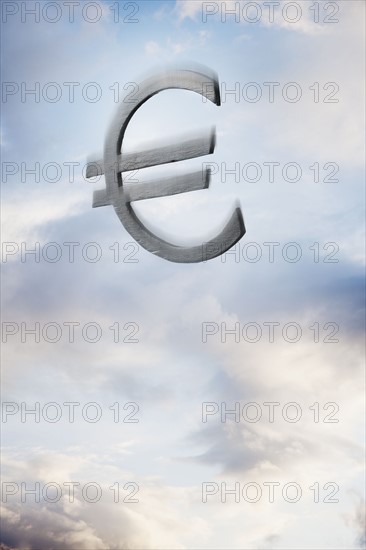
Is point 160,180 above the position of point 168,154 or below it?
below

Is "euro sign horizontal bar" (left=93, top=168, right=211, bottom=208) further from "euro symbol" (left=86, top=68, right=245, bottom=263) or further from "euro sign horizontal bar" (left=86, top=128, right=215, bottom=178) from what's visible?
"euro sign horizontal bar" (left=86, top=128, right=215, bottom=178)

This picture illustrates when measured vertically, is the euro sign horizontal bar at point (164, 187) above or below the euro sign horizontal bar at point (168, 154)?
below

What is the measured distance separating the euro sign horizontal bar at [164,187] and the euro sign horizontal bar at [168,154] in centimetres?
14

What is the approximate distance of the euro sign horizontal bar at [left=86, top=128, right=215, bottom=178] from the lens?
591cm

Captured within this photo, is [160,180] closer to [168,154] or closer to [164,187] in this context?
[164,187]

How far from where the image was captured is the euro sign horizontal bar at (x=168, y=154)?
591 centimetres

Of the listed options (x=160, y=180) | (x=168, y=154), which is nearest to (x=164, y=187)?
(x=160, y=180)

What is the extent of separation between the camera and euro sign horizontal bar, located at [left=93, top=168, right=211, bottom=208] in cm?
597

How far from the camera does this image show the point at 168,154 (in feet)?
A: 19.9

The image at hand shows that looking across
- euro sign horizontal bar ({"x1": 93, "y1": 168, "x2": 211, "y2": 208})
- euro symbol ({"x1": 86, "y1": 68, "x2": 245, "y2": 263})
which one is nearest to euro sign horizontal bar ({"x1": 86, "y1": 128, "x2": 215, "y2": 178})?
euro symbol ({"x1": 86, "y1": 68, "x2": 245, "y2": 263})

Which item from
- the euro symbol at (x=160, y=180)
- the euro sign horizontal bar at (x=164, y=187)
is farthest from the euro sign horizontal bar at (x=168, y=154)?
the euro sign horizontal bar at (x=164, y=187)

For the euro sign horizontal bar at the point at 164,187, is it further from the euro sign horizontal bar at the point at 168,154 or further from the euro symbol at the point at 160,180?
the euro sign horizontal bar at the point at 168,154

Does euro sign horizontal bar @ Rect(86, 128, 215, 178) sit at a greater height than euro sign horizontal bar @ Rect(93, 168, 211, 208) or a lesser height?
greater

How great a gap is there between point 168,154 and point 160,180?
22cm
